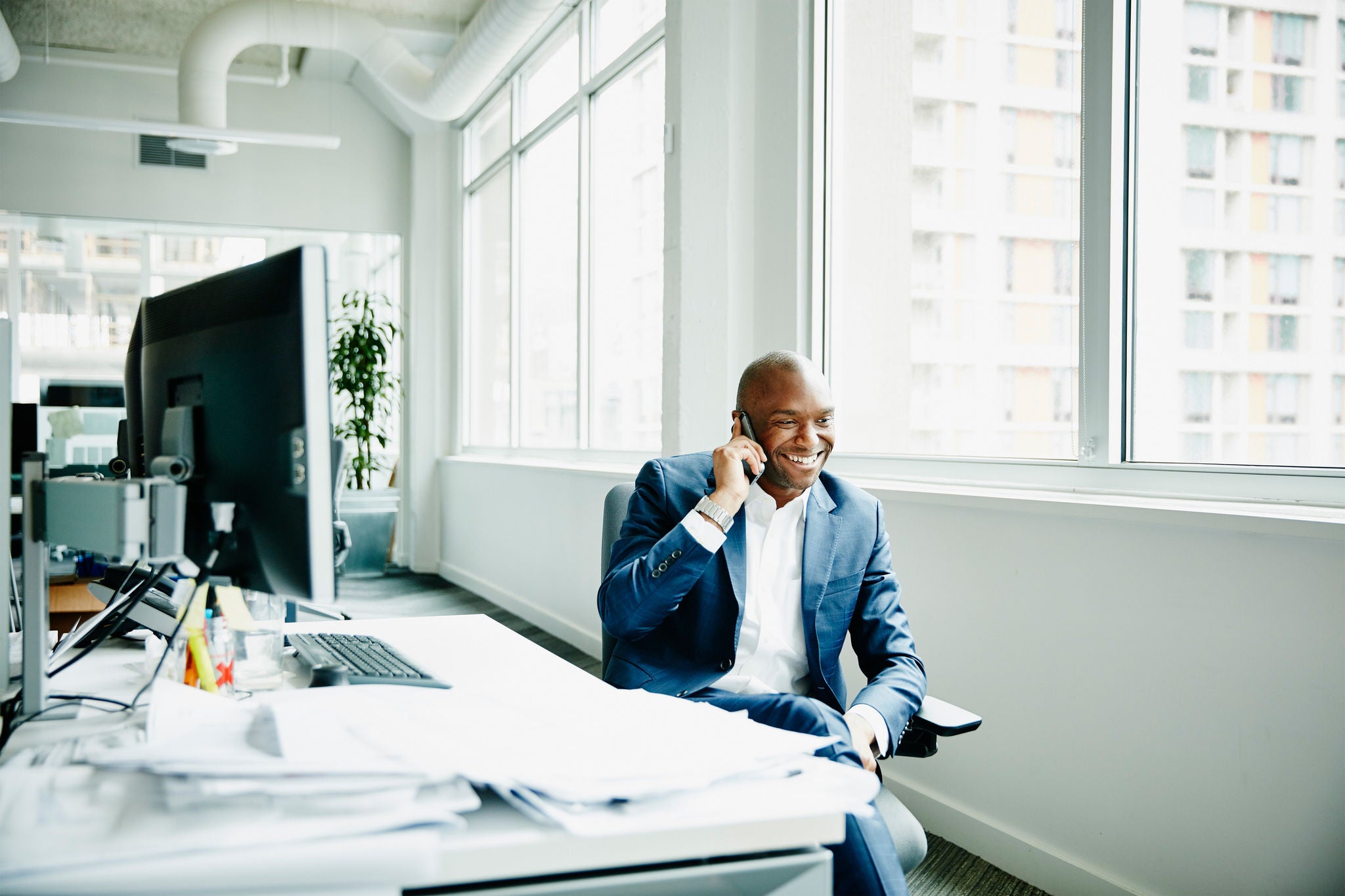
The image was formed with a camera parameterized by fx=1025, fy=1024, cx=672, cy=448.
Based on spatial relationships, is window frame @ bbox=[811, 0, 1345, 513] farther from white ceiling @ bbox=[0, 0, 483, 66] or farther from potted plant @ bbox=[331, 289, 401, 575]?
potted plant @ bbox=[331, 289, 401, 575]

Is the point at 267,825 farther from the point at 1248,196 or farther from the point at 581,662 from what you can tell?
the point at 581,662

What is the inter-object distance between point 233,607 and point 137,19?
7167mm

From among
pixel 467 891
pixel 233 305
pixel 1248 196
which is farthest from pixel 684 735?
pixel 1248 196

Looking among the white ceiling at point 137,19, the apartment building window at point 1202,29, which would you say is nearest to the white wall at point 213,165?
the white ceiling at point 137,19

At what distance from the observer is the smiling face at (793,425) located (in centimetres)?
206

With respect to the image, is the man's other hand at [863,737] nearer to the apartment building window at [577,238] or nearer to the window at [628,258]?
the apartment building window at [577,238]

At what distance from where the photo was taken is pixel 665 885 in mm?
960

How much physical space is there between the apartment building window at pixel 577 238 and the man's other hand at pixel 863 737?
2.94 meters

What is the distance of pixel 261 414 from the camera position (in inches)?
50.1

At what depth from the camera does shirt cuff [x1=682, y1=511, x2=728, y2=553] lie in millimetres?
1879

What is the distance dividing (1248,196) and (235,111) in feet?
24.6

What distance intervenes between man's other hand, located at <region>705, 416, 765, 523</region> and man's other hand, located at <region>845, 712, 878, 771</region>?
1.48 ft

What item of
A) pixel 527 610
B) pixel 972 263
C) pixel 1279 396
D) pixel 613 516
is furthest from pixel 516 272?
pixel 1279 396

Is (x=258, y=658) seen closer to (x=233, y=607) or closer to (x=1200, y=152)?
(x=233, y=607)
